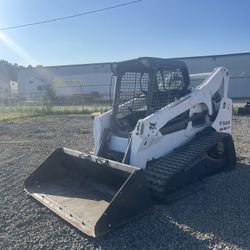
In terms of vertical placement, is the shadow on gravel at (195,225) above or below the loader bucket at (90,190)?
below

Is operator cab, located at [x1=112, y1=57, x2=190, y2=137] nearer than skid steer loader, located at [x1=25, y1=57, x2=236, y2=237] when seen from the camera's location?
No

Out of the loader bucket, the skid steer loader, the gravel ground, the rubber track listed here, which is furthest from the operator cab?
the gravel ground

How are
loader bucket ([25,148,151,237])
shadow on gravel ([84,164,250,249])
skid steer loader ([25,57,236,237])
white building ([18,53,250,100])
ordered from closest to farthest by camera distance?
shadow on gravel ([84,164,250,249])
loader bucket ([25,148,151,237])
skid steer loader ([25,57,236,237])
white building ([18,53,250,100])

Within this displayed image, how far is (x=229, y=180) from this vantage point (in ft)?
18.5

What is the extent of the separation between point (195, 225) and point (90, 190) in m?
1.80

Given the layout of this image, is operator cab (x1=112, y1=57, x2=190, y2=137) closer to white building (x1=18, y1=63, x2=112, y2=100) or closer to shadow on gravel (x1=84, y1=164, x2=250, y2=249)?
shadow on gravel (x1=84, y1=164, x2=250, y2=249)

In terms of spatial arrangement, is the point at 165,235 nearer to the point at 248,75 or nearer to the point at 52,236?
the point at 52,236

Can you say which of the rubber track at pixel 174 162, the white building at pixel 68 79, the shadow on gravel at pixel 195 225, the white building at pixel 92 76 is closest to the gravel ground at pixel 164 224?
the shadow on gravel at pixel 195 225

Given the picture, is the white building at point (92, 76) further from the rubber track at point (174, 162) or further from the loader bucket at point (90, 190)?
the rubber track at point (174, 162)

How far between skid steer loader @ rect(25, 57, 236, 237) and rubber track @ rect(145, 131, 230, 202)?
0.05ft

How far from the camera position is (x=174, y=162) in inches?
200

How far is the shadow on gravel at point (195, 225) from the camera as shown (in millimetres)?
3680

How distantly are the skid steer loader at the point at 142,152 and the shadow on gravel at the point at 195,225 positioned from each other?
17 centimetres

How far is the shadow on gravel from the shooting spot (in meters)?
3.68
